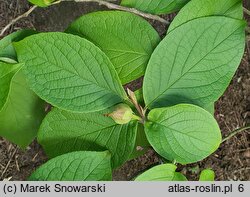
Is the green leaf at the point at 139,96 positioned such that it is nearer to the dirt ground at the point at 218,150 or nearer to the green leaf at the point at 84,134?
the green leaf at the point at 84,134

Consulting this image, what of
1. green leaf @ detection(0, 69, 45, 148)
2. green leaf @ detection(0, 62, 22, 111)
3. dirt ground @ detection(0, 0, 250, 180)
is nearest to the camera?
green leaf @ detection(0, 62, 22, 111)

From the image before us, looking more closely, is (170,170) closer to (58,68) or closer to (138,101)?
(138,101)

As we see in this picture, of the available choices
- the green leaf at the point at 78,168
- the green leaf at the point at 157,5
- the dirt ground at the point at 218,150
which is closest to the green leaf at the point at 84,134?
the green leaf at the point at 78,168

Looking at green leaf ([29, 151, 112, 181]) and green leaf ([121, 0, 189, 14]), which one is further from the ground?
green leaf ([121, 0, 189, 14])

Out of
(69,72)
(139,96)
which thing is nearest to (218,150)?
(139,96)

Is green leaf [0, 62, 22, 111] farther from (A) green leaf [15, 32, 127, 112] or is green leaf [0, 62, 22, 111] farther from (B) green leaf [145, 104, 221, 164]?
(B) green leaf [145, 104, 221, 164]

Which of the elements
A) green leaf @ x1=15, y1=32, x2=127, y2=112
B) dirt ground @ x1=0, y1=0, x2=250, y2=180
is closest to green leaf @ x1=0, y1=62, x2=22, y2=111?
green leaf @ x1=15, y1=32, x2=127, y2=112
